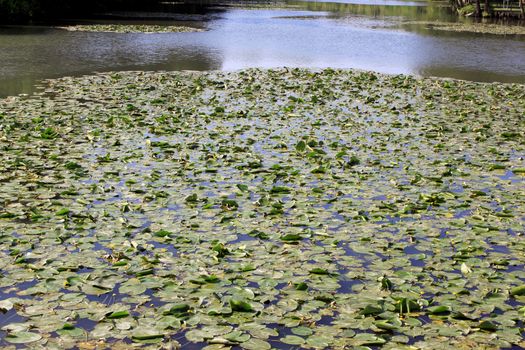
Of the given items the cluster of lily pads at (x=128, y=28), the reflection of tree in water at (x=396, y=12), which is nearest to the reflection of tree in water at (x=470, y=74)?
the cluster of lily pads at (x=128, y=28)

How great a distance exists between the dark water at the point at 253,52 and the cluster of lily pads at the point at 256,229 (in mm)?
6159

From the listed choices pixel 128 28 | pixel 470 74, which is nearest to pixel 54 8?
pixel 128 28

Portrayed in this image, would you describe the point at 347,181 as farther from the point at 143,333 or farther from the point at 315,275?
the point at 143,333

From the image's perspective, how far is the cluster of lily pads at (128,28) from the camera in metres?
30.1

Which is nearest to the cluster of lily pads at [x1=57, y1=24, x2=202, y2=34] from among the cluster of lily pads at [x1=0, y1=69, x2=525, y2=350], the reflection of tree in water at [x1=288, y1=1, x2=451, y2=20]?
the cluster of lily pads at [x1=0, y1=69, x2=525, y2=350]

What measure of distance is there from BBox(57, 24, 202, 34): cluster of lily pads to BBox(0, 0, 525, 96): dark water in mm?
1289

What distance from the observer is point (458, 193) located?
7.86 meters

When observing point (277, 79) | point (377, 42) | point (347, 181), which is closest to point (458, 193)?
point (347, 181)

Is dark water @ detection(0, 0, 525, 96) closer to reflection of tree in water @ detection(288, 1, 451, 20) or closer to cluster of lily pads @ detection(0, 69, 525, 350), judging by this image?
cluster of lily pads @ detection(0, 69, 525, 350)

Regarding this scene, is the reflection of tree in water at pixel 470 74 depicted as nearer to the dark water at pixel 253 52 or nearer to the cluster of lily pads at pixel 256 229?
the dark water at pixel 253 52

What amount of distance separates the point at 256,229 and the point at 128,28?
27.1 meters

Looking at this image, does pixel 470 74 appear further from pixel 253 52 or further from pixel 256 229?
pixel 256 229

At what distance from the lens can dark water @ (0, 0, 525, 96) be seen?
1914 cm

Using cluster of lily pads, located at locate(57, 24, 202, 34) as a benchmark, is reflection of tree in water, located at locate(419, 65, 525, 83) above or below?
below
